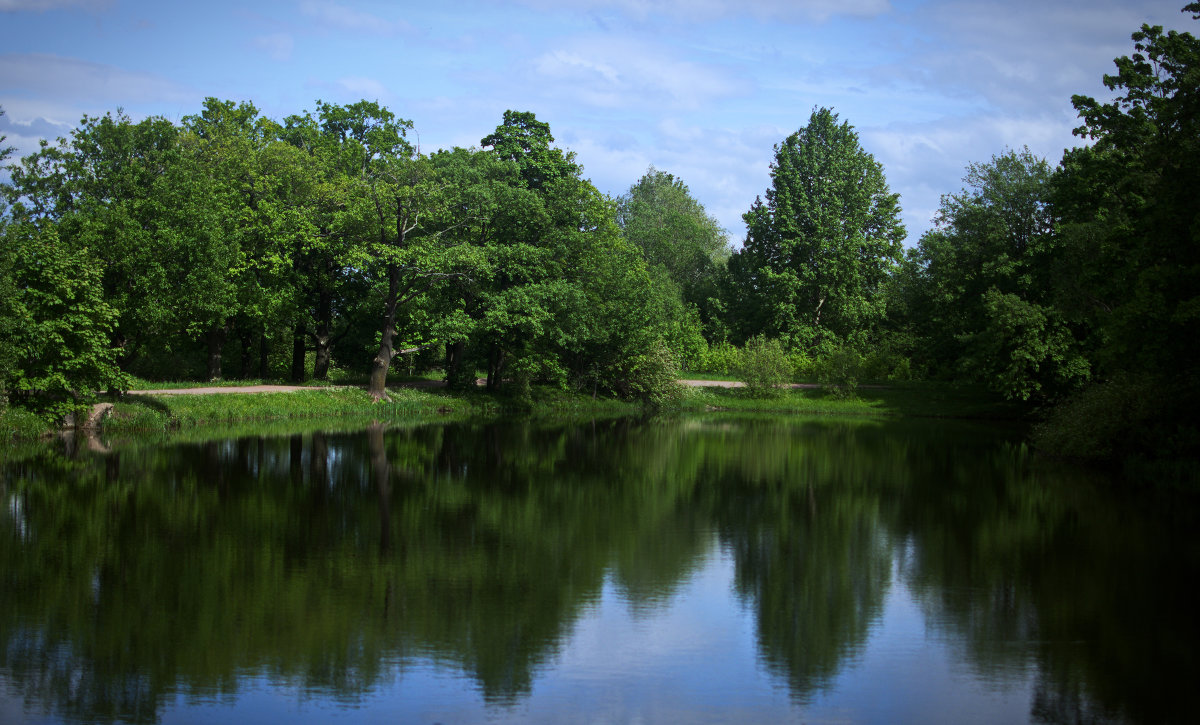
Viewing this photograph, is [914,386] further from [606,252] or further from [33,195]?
[33,195]

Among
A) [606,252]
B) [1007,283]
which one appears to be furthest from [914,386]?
[606,252]

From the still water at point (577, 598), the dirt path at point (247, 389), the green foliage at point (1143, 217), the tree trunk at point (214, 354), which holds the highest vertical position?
the green foliage at point (1143, 217)

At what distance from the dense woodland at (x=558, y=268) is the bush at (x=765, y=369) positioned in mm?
481

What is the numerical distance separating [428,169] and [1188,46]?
2610cm

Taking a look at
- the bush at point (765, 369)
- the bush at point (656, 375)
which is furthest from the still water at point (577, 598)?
the bush at point (765, 369)

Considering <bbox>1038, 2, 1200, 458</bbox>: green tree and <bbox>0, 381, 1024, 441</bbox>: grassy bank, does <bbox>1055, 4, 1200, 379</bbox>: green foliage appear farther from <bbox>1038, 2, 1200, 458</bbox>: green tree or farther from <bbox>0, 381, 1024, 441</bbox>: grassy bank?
<bbox>0, 381, 1024, 441</bbox>: grassy bank

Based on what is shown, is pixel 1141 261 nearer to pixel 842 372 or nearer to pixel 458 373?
pixel 842 372

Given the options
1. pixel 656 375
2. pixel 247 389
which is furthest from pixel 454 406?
pixel 656 375

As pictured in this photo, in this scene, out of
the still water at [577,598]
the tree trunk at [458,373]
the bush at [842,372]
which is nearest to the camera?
the still water at [577,598]

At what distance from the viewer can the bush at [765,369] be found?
157ft

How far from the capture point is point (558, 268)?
4194 cm

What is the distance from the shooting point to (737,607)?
11.1m

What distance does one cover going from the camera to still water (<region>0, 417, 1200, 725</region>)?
8172 millimetres

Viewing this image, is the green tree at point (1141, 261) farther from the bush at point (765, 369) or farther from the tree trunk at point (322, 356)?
the tree trunk at point (322, 356)
